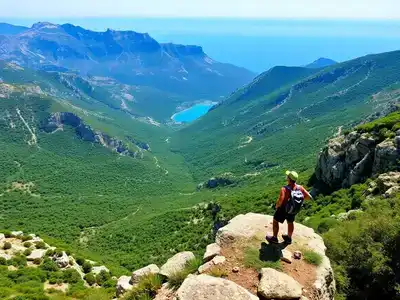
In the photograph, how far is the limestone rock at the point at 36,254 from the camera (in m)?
40.9

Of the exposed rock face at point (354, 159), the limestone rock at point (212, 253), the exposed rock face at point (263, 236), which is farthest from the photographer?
the exposed rock face at point (354, 159)

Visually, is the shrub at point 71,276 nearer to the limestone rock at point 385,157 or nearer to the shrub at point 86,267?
the shrub at point 86,267

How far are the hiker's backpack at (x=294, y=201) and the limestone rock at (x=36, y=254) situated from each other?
31216 mm

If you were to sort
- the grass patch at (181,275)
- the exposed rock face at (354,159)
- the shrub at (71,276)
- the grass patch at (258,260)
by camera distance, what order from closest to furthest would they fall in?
the grass patch at (258,260), the grass patch at (181,275), the shrub at (71,276), the exposed rock face at (354,159)

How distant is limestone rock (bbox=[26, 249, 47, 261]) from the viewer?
40.9 metres

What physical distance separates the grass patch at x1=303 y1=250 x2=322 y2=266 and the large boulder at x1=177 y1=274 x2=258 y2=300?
545 cm

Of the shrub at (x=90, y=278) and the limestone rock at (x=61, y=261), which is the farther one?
the limestone rock at (x=61, y=261)

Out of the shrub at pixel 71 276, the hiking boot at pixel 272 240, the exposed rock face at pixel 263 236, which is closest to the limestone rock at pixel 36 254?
the shrub at pixel 71 276

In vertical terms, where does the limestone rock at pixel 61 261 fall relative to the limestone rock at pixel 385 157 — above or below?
below

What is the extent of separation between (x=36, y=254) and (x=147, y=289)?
88.8 ft

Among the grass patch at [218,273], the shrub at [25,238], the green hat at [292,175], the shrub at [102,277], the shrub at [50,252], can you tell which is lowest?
the shrub at [25,238]

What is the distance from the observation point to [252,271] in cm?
1850

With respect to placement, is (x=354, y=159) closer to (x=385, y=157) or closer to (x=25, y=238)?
(x=385, y=157)

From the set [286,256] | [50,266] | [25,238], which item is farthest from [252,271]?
[25,238]
